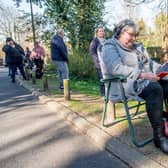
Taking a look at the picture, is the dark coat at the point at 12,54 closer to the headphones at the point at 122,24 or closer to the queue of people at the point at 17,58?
the queue of people at the point at 17,58

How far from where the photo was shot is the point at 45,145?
A: 17.9ft

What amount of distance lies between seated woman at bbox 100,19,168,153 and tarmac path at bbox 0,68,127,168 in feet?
2.23

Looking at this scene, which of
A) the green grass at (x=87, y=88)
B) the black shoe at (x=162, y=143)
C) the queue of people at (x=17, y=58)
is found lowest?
the green grass at (x=87, y=88)

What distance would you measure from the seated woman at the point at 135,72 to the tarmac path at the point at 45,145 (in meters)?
0.68

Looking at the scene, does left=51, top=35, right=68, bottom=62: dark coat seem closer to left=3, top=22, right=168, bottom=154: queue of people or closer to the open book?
left=3, top=22, right=168, bottom=154: queue of people

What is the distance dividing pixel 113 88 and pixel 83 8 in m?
24.0

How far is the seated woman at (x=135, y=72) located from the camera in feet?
15.1

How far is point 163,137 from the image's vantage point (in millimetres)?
4527

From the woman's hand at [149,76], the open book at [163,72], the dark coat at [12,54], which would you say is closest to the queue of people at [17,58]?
the dark coat at [12,54]

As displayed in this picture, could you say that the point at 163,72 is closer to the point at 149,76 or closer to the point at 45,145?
the point at 149,76

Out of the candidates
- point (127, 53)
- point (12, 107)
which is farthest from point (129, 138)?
point (12, 107)

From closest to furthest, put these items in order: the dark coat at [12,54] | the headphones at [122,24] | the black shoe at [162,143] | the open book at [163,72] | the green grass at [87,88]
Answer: the black shoe at [162,143] → the open book at [163,72] → the headphones at [122,24] → the green grass at [87,88] → the dark coat at [12,54]

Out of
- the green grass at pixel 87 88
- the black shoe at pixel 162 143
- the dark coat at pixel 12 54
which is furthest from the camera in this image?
the dark coat at pixel 12 54

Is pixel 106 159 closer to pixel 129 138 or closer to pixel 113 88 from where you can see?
pixel 129 138
